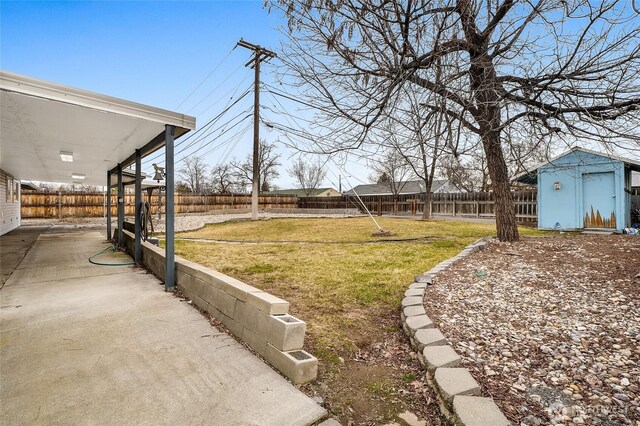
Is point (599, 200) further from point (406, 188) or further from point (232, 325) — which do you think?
point (406, 188)

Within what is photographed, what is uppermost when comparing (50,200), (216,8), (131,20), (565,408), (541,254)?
(131,20)

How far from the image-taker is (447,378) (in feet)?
6.23

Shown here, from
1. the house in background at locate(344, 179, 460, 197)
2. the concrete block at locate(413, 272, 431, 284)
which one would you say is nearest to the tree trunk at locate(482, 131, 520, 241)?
the concrete block at locate(413, 272, 431, 284)

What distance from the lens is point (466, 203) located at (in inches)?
733

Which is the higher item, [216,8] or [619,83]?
[216,8]

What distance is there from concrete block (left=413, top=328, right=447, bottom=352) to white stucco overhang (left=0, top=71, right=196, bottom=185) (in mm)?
3524

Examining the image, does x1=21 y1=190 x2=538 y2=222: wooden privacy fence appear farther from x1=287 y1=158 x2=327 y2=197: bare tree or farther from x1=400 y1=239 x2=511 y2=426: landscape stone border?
x1=287 y1=158 x2=327 y2=197: bare tree

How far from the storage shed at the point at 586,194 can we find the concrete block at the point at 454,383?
8638mm

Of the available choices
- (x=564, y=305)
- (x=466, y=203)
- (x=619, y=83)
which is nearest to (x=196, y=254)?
→ (x=564, y=305)

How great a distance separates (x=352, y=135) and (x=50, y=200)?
69.0 ft

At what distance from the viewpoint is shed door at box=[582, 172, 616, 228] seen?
30.0 feet

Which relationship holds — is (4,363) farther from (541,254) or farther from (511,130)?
(541,254)

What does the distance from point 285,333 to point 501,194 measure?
4.95m

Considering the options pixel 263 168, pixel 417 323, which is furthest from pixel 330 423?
pixel 263 168
